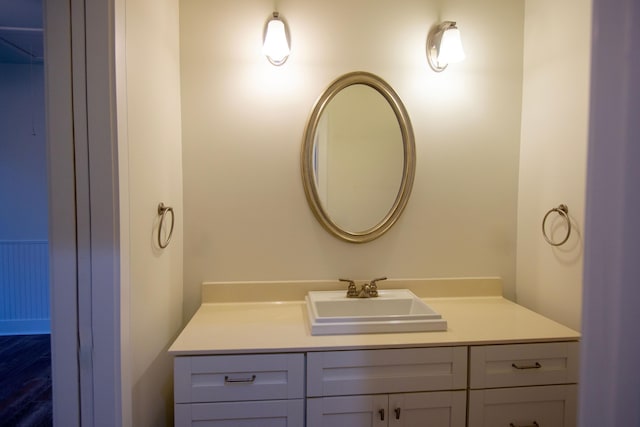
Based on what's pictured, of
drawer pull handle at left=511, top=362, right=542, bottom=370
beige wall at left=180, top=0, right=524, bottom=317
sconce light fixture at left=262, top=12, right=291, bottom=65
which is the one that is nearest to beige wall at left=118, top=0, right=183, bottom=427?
beige wall at left=180, top=0, right=524, bottom=317

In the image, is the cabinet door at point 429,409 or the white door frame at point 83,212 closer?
the white door frame at point 83,212

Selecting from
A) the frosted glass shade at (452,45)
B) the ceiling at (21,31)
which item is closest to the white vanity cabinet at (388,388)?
the frosted glass shade at (452,45)

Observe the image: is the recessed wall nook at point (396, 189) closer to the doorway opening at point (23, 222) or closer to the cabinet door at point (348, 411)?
the cabinet door at point (348, 411)

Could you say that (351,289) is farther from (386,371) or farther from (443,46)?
(443,46)

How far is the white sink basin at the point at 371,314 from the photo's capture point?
134 cm

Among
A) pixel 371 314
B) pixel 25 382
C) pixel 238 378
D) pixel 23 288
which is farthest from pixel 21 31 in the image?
pixel 371 314

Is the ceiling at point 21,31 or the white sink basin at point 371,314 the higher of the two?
the ceiling at point 21,31

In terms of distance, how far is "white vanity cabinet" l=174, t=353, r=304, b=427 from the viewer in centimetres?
120

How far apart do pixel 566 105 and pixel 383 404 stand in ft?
4.94

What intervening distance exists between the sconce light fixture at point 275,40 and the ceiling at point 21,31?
46.4 inches

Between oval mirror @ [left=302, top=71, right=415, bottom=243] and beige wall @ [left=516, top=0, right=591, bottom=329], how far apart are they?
2.05 feet

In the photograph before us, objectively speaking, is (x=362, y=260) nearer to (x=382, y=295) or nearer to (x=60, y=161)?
(x=382, y=295)

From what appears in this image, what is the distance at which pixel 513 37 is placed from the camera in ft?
5.81

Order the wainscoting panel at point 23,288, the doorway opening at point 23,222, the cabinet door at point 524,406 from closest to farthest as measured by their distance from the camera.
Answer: the cabinet door at point 524,406
the doorway opening at point 23,222
the wainscoting panel at point 23,288
